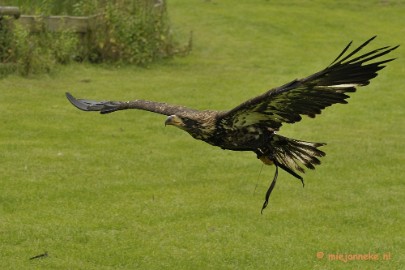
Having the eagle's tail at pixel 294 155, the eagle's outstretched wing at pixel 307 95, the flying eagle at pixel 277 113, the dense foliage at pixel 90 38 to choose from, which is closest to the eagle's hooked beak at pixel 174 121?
the flying eagle at pixel 277 113

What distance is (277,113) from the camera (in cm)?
679

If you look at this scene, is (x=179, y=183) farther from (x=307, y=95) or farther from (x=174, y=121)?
(x=307, y=95)

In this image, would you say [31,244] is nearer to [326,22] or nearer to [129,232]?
[129,232]

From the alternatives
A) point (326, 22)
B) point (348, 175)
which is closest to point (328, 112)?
point (348, 175)

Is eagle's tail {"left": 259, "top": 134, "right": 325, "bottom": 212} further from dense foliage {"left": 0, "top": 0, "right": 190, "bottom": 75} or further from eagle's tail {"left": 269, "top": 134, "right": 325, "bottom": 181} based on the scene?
dense foliage {"left": 0, "top": 0, "right": 190, "bottom": 75}

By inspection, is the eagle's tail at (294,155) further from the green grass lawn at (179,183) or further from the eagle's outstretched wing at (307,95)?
the green grass lawn at (179,183)

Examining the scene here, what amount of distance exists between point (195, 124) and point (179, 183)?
3.67 metres

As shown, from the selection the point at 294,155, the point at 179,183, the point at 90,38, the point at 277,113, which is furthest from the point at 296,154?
the point at 90,38

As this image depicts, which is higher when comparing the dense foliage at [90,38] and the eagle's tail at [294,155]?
the eagle's tail at [294,155]

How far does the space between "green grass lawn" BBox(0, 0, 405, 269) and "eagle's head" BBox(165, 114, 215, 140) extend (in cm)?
169

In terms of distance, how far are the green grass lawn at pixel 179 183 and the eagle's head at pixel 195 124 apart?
1.69 meters

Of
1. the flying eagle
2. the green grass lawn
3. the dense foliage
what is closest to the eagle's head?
the flying eagle

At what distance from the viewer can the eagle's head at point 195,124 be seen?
696 centimetres

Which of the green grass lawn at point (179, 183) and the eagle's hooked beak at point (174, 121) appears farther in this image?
the green grass lawn at point (179, 183)
